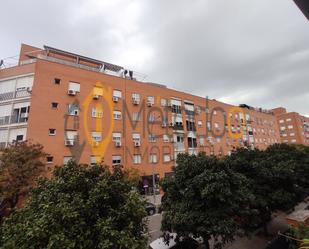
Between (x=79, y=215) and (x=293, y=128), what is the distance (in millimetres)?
90095

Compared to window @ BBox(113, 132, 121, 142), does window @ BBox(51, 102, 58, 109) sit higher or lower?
higher

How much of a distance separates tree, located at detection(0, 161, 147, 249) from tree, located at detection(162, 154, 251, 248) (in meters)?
3.11

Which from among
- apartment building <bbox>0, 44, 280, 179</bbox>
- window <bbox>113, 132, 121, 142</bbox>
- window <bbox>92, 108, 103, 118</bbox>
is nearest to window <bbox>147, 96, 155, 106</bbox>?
apartment building <bbox>0, 44, 280, 179</bbox>

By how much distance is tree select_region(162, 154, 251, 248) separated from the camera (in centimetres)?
884

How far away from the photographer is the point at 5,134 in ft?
65.8

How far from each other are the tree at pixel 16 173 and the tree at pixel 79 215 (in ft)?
31.5

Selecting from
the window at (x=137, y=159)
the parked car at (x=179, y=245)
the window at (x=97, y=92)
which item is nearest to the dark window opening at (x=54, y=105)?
the window at (x=97, y=92)

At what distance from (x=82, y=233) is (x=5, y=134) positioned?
768 inches

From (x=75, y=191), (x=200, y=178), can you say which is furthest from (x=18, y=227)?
(x=200, y=178)

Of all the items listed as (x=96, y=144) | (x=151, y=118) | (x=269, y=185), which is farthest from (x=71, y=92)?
(x=269, y=185)

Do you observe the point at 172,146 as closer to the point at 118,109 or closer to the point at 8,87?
the point at 118,109

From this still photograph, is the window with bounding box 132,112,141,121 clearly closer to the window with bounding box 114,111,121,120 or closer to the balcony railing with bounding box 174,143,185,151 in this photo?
the window with bounding box 114,111,121,120

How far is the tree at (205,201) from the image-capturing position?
8.84 m

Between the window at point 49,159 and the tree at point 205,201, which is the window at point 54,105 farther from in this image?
the tree at point 205,201
